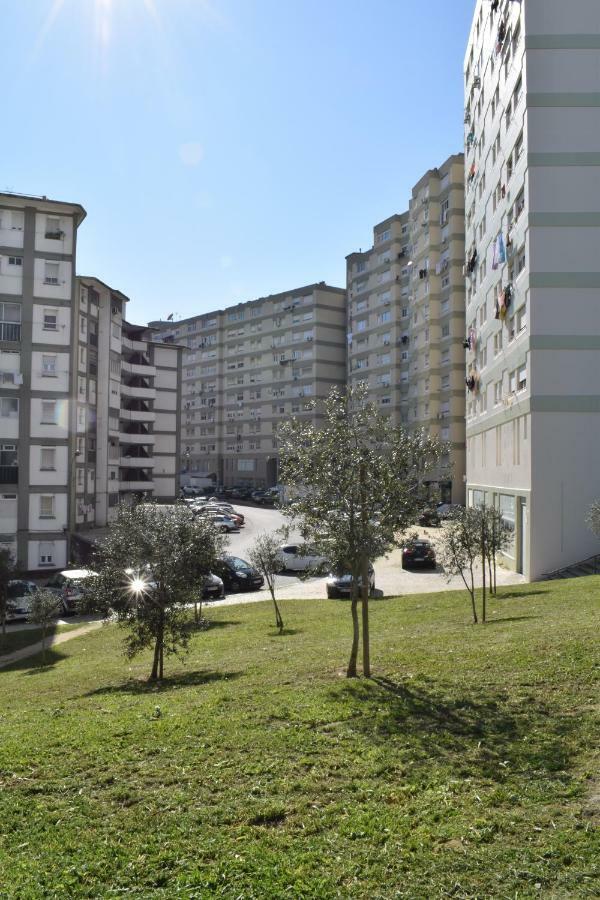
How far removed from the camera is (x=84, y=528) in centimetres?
4853

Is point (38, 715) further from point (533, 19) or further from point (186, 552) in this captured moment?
point (533, 19)

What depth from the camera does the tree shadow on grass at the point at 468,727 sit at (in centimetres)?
805

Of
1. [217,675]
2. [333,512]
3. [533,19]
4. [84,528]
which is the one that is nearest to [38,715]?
[217,675]

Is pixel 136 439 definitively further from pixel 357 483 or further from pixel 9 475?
pixel 357 483

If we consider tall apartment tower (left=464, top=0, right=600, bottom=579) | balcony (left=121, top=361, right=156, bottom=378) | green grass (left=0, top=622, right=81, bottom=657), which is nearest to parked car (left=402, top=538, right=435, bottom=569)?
tall apartment tower (left=464, top=0, right=600, bottom=579)

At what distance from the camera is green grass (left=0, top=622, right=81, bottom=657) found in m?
25.1

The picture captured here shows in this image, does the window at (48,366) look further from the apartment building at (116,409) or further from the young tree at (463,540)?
the young tree at (463,540)

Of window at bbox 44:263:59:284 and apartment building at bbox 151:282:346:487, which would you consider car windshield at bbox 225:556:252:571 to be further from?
apartment building at bbox 151:282:346:487

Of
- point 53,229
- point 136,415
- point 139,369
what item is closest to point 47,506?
→ point 53,229

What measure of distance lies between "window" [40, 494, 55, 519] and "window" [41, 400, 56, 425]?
4621 mm

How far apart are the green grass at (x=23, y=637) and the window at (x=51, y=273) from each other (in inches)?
930

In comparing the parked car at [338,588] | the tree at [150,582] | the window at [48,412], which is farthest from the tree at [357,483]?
the window at [48,412]

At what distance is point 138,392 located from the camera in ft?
205

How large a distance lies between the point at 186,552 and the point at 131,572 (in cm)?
129
